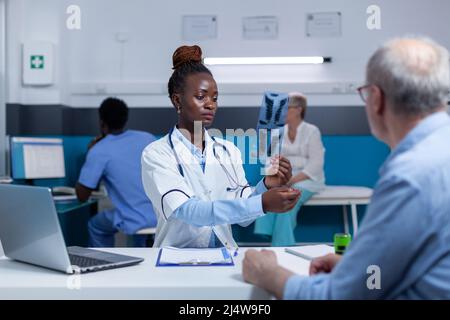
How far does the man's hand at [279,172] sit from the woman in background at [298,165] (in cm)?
182

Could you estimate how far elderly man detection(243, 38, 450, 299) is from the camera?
2.80ft

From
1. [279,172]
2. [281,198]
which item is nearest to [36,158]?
[279,172]

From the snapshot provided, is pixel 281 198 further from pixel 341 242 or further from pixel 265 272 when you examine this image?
pixel 265 272

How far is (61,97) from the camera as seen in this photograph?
13.1ft

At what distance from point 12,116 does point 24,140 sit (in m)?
0.54

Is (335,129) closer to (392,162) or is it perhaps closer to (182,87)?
(182,87)

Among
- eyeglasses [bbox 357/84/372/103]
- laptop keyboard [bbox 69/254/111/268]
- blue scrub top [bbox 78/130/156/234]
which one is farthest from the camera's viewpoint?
blue scrub top [bbox 78/130/156/234]

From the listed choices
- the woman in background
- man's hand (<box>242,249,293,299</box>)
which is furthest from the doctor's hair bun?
the woman in background

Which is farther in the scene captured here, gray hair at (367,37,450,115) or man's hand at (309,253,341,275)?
man's hand at (309,253,341,275)

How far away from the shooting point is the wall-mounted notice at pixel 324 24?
4.29 metres

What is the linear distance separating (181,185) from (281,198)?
1.19 feet

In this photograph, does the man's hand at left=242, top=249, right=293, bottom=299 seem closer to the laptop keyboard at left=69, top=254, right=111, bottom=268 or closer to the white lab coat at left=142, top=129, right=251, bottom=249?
the laptop keyboard at left=69, top=254, right=111, bottom=268

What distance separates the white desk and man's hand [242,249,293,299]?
0.02 m
